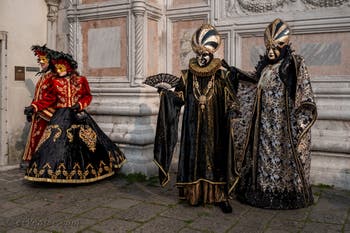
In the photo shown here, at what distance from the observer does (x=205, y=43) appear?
457cm

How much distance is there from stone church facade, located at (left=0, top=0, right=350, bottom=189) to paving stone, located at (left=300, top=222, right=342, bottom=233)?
5.34 ft

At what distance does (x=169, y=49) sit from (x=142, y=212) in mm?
3389

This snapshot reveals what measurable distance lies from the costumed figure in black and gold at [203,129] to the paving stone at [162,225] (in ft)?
1.80

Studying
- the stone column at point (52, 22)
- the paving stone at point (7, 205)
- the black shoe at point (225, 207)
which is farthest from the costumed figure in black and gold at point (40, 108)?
the black shoe at point (225, 207)

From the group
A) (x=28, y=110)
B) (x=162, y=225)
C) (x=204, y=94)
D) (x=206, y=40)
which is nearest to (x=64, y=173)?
(x=28, y=110)

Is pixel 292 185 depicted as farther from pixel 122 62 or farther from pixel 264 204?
pixel 122 62

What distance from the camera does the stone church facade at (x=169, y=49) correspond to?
5656mm

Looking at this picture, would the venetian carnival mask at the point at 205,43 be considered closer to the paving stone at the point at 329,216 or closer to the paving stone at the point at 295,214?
the paving stone at the point at 295,214

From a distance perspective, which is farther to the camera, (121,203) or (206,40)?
(121,203)

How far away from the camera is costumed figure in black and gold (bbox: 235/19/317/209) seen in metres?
4.53

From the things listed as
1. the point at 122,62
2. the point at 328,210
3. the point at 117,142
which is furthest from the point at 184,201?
the point at 122,62

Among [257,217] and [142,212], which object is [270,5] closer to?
[257,217]

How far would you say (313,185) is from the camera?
566 cm

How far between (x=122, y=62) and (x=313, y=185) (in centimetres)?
360
